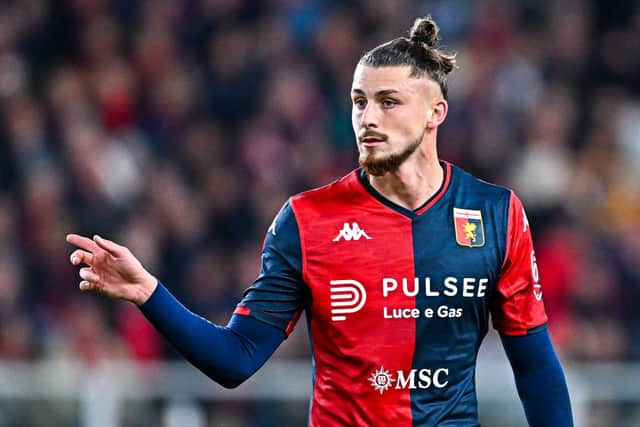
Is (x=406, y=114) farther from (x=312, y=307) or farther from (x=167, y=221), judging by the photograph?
(x=167, y=221)

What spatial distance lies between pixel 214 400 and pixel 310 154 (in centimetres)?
273

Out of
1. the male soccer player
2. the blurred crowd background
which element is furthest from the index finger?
the blurred crowd background

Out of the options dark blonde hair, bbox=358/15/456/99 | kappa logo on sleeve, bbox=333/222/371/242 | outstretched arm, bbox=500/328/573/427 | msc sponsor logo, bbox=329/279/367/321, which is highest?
dark blonde hair, bbox=358/15/456/99

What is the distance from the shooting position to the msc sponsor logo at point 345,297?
4.61m

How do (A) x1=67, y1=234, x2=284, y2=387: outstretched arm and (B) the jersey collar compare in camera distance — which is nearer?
(A) x1=67, y1=234, x2=284, y2=387: outstretched arm

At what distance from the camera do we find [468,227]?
15.6 ft

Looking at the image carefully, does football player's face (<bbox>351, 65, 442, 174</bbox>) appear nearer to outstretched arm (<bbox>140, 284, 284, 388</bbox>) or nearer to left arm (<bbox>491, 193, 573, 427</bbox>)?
left arm (<bbox>491, 193, 573, 427</bbox>)

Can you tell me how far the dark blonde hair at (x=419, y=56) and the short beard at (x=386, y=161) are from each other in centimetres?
24

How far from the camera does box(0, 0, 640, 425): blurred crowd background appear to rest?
1001 centimetres

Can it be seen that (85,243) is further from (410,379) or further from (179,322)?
(410,379)

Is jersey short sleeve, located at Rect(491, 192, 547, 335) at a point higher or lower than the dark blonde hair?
lower

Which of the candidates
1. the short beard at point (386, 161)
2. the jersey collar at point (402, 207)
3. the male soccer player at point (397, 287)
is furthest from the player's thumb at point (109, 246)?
the jersey collar at point (402, 207)

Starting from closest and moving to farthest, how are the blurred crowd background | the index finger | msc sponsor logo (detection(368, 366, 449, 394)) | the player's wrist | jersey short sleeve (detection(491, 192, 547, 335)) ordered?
the index finger, the player's wrist, msc sponsor logo (detection(368, 366, 449, 394)), jersey short sleeve (detection(491, 192, 547, 335)), the blurred crowd background

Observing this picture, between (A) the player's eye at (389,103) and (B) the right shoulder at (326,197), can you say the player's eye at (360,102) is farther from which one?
(B) the right shoulder at (326,197)
